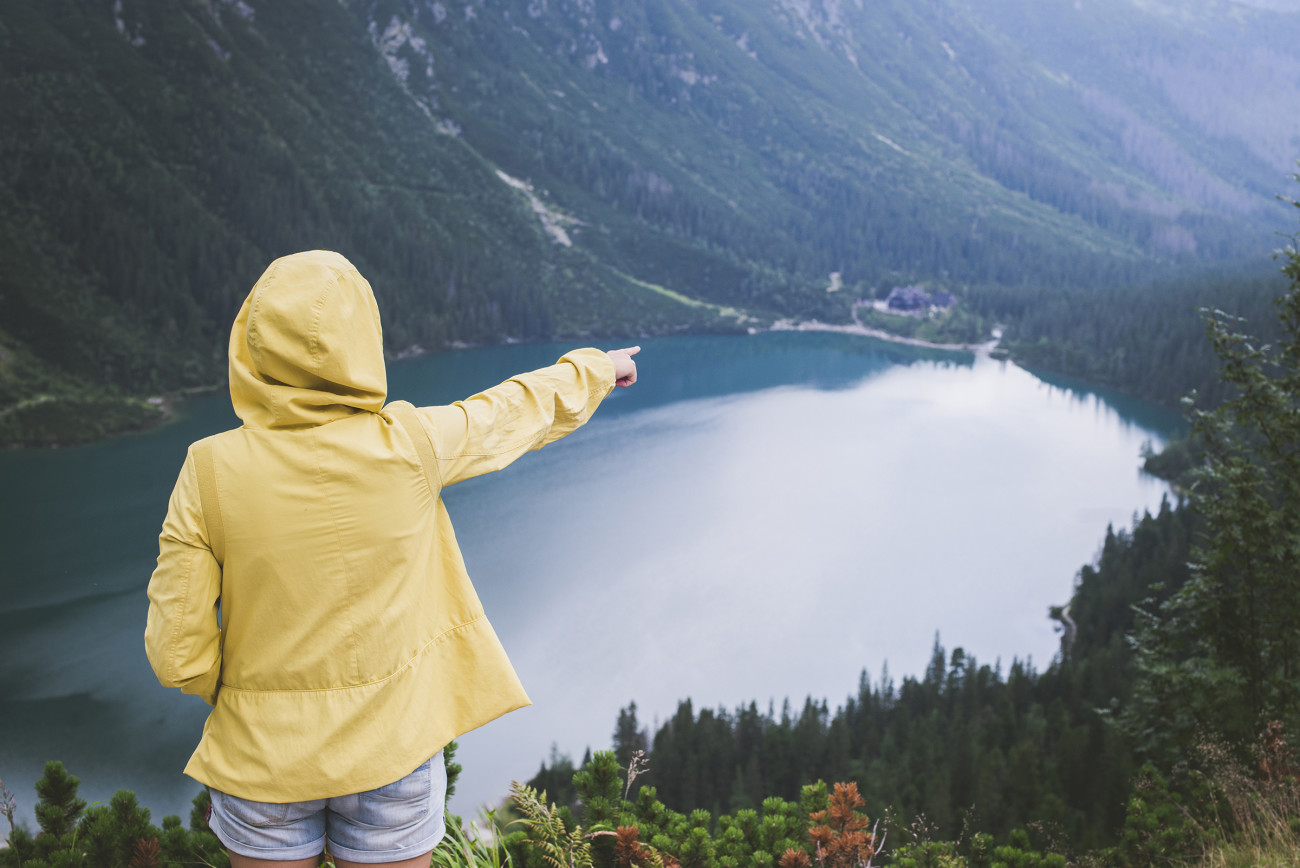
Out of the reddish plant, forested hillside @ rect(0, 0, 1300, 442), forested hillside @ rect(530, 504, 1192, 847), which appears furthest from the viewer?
forested hillside @ rect(0, 0, 1300, 442)

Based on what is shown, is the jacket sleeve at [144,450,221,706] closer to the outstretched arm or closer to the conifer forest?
the outstretched arm

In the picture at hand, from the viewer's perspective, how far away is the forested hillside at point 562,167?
191 feet

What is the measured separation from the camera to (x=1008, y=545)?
111ft

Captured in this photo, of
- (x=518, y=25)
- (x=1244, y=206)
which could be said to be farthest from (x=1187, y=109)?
(x=518, y=25)

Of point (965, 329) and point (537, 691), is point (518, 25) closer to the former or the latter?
point (965, 329)

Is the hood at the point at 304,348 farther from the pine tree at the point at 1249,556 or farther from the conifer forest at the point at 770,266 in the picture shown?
the pine tree at the point at 1249,556

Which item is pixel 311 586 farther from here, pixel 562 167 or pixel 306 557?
pixel 562 167

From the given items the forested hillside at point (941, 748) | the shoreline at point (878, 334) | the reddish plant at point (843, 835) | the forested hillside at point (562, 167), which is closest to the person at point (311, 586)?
the reddish plant at point (843, 835)

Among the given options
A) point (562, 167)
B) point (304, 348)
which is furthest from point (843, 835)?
point (562, 167)

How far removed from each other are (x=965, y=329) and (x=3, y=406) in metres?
74.6

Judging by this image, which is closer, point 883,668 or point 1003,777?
point 1003,777

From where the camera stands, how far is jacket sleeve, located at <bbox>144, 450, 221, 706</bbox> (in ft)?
5.30

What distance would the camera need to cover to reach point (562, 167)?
11319cm

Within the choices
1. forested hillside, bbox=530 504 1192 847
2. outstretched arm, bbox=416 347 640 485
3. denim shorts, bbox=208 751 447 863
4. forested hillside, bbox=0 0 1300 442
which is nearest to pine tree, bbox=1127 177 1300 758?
Answer: forested hillside, bbox=530 504 1192 847
